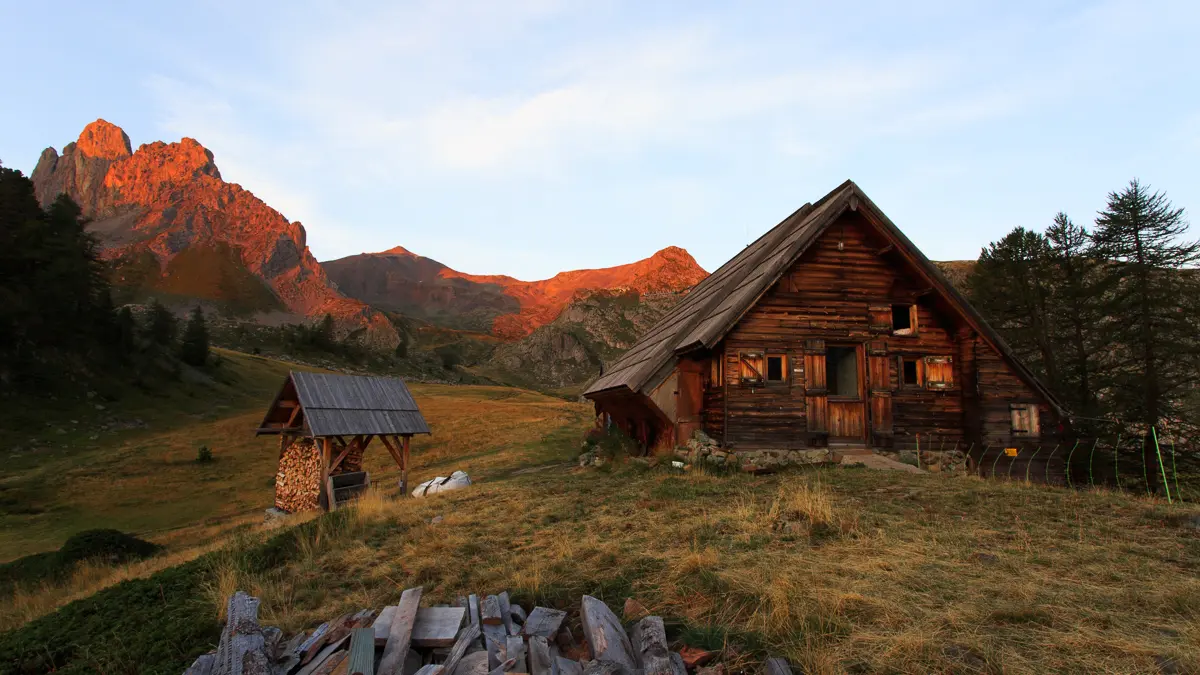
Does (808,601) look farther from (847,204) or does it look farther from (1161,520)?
(847,204)

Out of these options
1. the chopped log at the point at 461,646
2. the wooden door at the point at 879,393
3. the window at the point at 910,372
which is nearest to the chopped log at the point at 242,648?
the chopped log at the point at 461,646

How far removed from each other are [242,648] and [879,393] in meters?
14.3

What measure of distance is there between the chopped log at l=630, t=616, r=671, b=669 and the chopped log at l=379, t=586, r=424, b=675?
177 centimetres

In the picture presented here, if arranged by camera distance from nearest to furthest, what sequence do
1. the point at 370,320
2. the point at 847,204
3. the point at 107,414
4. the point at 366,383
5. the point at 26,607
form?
the point at 26,607, the point at 847,204, the point at 366,383, the point at 107,414, the point at 370,320

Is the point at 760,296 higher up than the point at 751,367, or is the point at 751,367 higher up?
the point at 760,296

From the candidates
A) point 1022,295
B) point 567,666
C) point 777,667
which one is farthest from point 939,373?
point 1022,295

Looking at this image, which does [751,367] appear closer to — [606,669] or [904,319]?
[904,319]

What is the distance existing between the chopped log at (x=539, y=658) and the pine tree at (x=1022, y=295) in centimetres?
3154

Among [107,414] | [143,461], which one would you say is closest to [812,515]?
[143,461]

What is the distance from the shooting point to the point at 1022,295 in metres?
30.8

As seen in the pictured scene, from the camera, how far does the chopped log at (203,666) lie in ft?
15.6

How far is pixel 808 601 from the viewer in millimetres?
4957

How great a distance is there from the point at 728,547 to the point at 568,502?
4943mm

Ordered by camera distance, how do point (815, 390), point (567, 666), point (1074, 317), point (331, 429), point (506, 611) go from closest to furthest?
point (567, 666), point (506, 611), point (815, 390), point (331, 429), point (1074, 317)
